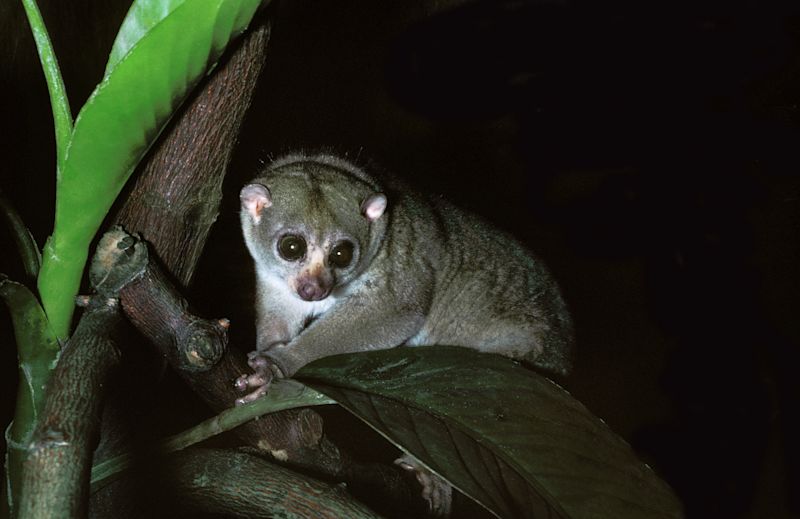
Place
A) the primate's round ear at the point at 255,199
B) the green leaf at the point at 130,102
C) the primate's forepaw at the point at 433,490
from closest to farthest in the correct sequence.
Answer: the green leaf at the point at 130,102
the primate's forepaw at the point at 433,490
the primate's round ear at the point at 255,199

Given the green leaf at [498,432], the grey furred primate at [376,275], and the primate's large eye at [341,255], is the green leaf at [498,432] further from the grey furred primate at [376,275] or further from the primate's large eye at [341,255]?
the primate's large eye at [341,255]

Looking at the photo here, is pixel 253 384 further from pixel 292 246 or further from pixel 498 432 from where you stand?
pixel 292 246

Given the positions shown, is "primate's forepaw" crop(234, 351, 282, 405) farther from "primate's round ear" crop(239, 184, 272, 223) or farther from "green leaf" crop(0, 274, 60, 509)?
"primate's round ear" crop(239, 184, 272, 223)

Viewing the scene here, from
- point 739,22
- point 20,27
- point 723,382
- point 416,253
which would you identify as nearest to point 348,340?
point 416,253

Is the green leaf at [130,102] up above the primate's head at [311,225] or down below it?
above

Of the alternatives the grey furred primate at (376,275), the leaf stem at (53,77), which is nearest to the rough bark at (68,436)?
the leaf stem at (53,77)

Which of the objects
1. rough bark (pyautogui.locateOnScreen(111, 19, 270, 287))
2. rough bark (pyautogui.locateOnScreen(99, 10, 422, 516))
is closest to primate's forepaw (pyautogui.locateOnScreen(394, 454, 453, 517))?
rough bark (pyautogui.locateOnScreen(99, 10, 422, 516))

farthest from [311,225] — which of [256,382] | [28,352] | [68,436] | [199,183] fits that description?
[68,436]
